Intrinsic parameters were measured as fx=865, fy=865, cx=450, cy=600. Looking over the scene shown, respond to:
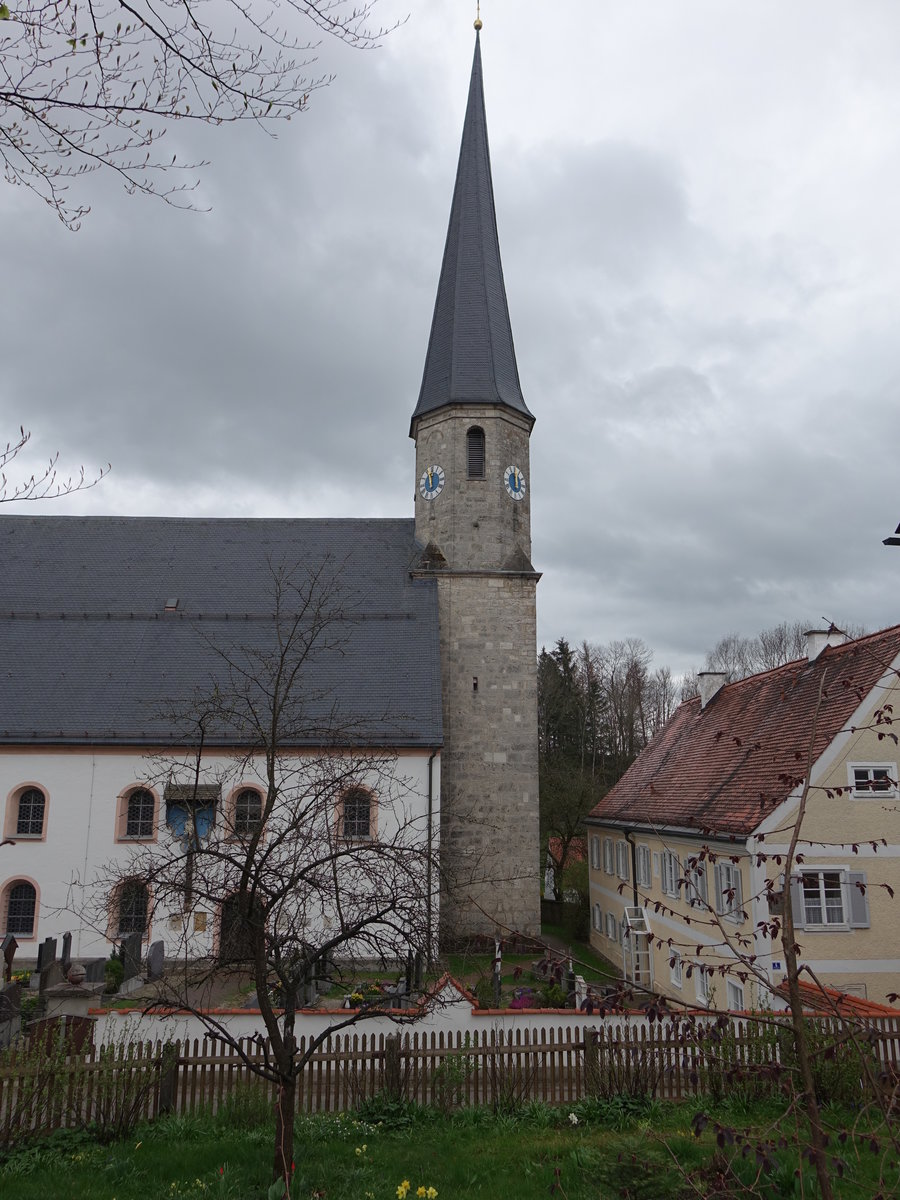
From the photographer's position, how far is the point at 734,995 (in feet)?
47.6

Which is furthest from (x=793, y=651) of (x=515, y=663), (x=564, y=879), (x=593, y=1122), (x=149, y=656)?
(x=593, y=1122)

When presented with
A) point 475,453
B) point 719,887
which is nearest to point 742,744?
point 719,887

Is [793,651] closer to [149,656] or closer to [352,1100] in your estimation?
[149,656]

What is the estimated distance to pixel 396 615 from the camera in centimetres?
2359

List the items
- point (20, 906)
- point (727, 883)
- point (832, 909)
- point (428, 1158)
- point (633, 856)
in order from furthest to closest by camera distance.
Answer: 1. point (633, 856)
2. point (20, 906)
3. point (727, 883)
4. point (832, 909)
5. point (428, 1158)

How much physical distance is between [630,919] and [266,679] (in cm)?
1059

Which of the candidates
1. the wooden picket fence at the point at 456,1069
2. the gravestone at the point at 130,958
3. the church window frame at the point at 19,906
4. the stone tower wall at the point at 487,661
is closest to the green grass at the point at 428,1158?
the wooden picket fence at the point at 456,1069

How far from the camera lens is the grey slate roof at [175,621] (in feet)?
68.7

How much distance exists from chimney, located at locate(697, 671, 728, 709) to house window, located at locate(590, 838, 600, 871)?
6.22m

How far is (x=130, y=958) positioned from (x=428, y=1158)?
11.1 meters

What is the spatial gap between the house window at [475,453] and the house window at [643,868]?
10955 mm

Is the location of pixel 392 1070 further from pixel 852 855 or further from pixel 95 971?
pixel 95 971

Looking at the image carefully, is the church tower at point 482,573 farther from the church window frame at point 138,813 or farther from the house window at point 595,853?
the church window frame at point 138,813

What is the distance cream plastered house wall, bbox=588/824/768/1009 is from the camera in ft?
45.2
